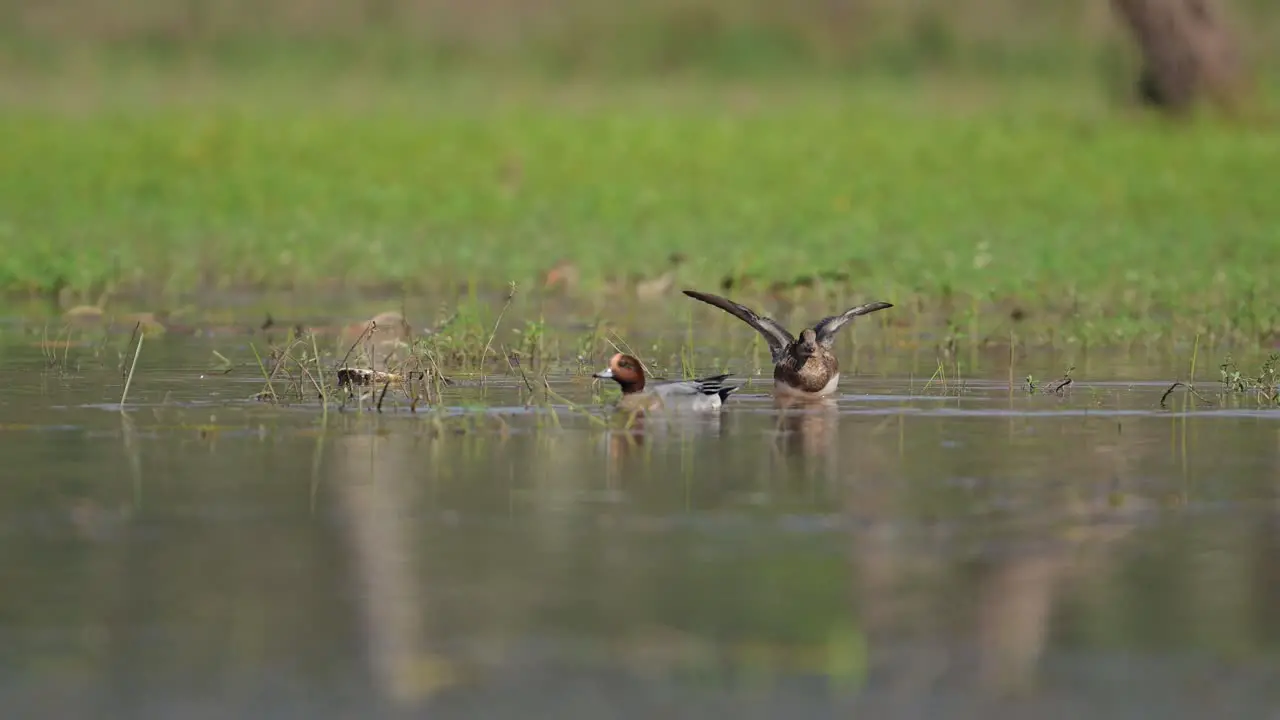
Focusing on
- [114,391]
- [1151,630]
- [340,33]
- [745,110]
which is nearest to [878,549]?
[1151,630]

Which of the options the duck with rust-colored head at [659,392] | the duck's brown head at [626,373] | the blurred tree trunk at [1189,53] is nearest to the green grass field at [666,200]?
the blurred tree trunk at [1189,53]

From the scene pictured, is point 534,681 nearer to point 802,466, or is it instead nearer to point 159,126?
point 802,466

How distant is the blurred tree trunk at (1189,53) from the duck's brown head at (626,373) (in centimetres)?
2036

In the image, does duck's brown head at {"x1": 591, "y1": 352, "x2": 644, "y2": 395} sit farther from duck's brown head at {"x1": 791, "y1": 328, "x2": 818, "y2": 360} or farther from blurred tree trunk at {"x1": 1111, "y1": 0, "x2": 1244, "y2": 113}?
→ blurred tree trunk at {"x1": 1111, "y1": 0, "x2": 1244, "y2": 113}

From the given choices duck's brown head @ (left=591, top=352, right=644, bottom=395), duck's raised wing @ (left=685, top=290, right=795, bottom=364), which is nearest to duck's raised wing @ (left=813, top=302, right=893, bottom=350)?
Answer: duck's raised wing @ (left=685, top=290, right=795, bottom=364)

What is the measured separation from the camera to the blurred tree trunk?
2975 centimetres

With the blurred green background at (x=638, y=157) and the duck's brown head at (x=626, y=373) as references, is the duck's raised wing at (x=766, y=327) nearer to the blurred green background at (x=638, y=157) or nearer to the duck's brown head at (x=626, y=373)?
the duck's brown head at (x=626, y=373)

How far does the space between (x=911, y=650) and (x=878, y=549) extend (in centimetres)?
130

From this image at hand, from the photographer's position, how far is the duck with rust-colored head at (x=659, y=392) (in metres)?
10.4

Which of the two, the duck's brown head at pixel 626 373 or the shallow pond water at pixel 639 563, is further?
the duck's brown head at pixel 626 373

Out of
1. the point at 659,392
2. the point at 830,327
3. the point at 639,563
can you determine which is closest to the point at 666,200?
the point at 830,327

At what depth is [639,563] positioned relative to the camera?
6.96 m

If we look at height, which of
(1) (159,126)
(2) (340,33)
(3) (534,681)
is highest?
(2) (340,33)

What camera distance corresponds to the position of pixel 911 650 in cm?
589
